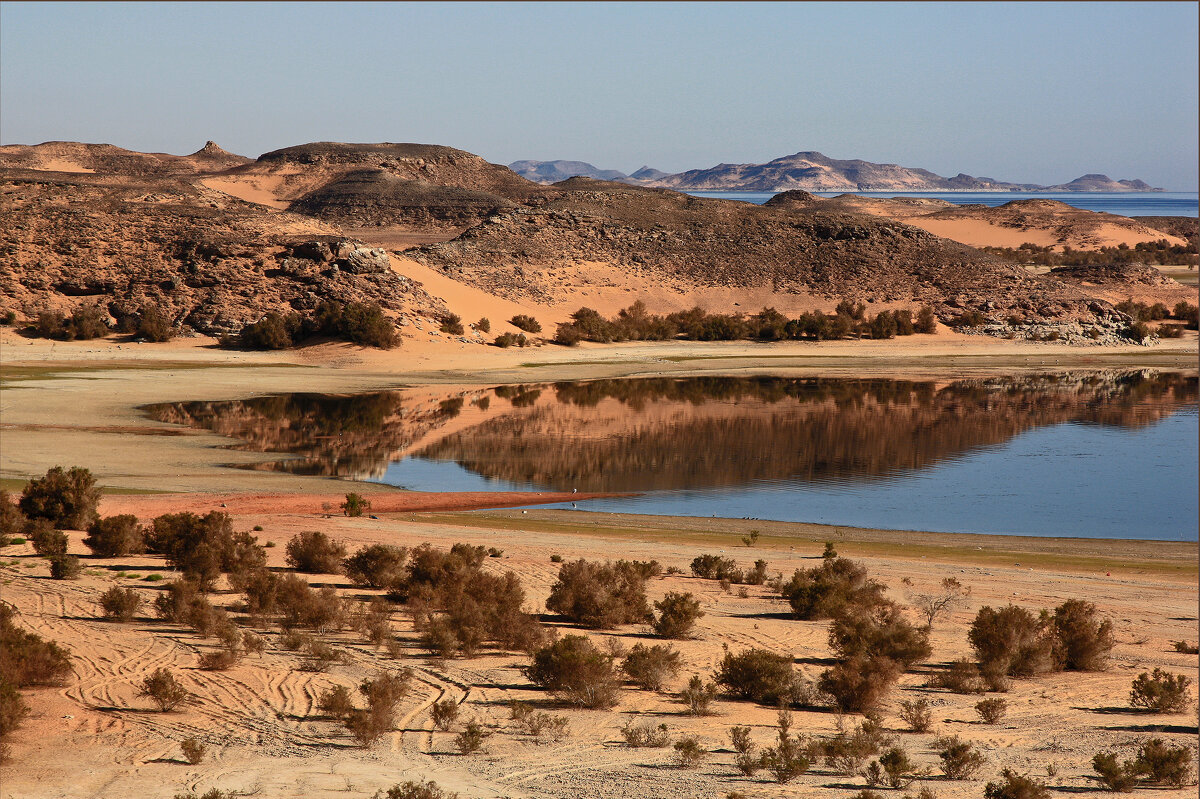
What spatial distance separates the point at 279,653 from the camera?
43.7ft

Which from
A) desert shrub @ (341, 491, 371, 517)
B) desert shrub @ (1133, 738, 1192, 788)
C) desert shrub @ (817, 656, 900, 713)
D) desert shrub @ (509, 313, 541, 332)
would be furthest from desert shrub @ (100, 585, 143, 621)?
desert shrub @ (509, 313, 541, 332)

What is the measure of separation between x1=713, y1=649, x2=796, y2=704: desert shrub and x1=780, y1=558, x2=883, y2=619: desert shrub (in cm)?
304

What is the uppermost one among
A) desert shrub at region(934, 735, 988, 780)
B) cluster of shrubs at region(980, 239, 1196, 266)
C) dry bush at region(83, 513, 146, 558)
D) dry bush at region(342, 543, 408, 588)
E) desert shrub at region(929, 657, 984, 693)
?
cluster of shrubs at region(980, 239, 1196, 266)

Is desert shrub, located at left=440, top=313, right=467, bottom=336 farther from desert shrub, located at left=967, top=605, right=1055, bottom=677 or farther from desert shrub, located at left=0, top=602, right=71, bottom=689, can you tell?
desert shrub, located at left=967, top=605, right=1055, bottom=677

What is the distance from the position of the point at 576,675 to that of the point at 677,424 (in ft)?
89.5

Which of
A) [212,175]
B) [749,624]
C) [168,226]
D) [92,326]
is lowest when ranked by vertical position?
[749,624]

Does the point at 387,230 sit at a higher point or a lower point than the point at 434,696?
higher

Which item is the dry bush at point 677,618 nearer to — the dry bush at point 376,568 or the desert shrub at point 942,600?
the desert shrub at point 942,600

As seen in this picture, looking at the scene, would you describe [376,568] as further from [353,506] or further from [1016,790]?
[1016,790]

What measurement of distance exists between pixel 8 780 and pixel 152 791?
4.43 ft

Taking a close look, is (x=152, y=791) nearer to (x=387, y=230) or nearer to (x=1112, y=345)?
(x=1112, y=345)

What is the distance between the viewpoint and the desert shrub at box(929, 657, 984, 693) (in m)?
12.5

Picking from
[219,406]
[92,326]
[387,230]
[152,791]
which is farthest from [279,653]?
[387,230]

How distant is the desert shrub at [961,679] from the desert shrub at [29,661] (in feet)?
32.2
